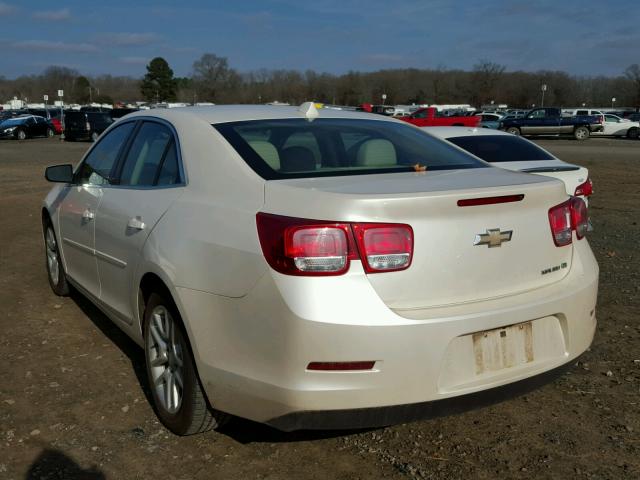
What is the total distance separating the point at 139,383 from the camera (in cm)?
396

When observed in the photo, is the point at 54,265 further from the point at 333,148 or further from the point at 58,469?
the point at 333,148

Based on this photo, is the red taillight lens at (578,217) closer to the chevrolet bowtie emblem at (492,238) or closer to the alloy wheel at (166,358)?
the chevrolet bowtie emblem at (492,238)

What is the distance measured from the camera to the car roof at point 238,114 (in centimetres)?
360

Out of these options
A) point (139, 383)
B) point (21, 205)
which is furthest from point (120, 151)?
point (21, 205)

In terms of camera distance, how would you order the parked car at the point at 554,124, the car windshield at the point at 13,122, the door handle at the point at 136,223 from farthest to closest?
the parked car at the point at 554,124 → the car windshield at the point at 13,122 → the door handle at the point at 136,223

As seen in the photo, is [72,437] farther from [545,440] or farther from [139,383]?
[545,440]

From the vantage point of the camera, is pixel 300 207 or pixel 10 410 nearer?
pixel 300 207

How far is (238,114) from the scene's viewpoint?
12.1ft

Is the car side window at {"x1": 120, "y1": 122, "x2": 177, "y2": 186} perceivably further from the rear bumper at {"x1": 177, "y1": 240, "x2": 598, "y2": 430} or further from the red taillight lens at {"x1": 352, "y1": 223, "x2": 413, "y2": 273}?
the red taillight lens at {"x1": 352, "y1": 223, "x2": 413, "y2": 273}

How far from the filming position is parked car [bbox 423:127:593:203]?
693 cm

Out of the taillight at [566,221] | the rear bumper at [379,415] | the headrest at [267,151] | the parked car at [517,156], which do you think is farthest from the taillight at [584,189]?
the rear bumper at [379,415]

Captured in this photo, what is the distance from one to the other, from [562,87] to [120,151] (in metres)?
121

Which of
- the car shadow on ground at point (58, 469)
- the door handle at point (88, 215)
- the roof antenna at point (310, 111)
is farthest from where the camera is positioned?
the door handle at point (88, 215)

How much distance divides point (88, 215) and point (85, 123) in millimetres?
31248
